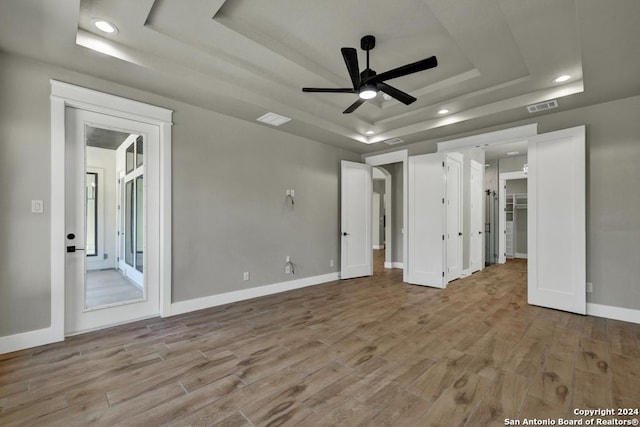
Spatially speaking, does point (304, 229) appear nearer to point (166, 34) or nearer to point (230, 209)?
point (230, 209)

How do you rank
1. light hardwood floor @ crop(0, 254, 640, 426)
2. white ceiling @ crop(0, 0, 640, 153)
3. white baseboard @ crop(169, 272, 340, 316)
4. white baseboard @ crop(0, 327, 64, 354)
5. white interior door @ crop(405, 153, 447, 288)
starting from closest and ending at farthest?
light hardwood floor @ crop(0, 254, 640, 426) < white ceiling @ crop(0, 0, 640, 153) < white baseboard @ crop(0, 327, 64, 354) < white baseboard @ crop(169, 272, 340, 316) < white interior door @ crop(405, 153, 447, 288)

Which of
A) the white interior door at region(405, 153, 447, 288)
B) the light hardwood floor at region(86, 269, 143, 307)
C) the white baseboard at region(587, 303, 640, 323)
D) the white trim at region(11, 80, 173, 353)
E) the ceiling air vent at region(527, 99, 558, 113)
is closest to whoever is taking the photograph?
the white trim at region(11, 80, 173, 353)

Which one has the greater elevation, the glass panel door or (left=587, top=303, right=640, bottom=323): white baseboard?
the glass panel door

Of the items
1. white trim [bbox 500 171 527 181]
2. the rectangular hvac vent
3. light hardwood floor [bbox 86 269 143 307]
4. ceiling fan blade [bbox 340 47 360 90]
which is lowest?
light hardwood floor [bbox 86 269 143 307]

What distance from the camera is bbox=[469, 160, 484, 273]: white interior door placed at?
662cm

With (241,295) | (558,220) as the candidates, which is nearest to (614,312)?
(558,220)

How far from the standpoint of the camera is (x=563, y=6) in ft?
7.64

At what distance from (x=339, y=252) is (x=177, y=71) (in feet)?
14.0

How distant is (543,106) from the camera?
153 inches

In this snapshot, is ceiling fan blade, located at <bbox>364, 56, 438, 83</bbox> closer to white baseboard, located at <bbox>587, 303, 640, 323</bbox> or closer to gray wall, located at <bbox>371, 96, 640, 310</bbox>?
gray wall, located at <bbox>371, 96, 640, 310</bbox>

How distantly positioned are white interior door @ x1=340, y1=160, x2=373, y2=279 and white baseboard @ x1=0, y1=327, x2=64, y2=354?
435cm

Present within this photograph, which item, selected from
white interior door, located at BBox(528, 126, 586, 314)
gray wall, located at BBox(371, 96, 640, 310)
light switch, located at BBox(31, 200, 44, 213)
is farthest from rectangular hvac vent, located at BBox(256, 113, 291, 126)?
gray wall, located at BBox(371, 96, 640, 310)

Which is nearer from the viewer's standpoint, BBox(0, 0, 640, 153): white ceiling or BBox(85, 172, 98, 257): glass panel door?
BBox(0, 0, 640, 153): white ceiling

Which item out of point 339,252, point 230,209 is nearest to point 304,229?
point 339,252
